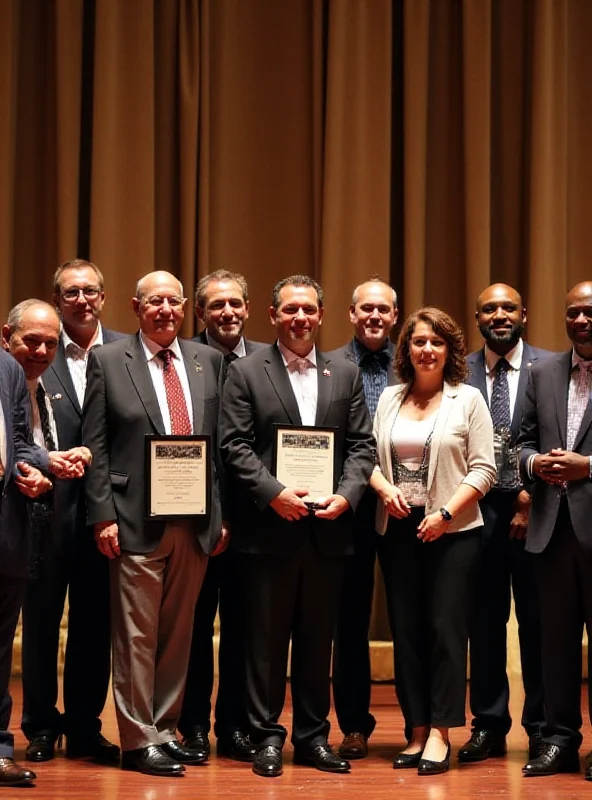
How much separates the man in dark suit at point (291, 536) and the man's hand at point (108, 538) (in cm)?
45

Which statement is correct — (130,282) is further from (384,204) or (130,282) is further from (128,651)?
(128,651)

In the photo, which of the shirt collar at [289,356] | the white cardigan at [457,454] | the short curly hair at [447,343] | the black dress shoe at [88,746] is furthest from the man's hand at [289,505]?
the black dress shoe at [88,746]

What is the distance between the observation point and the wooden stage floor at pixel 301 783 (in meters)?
3.89

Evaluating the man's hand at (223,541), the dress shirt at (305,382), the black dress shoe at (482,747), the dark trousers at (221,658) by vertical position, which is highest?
the dress shirt at (305,382)

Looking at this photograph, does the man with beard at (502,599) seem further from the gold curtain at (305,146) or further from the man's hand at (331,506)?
the gold curtain at (305,146)

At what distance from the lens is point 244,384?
436 cm

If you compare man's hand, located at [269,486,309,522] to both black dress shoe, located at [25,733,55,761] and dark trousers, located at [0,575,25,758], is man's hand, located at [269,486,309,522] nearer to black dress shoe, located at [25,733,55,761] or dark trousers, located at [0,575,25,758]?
dark trousers, located at [0,575,25,758]

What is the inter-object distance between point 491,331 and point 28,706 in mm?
2319

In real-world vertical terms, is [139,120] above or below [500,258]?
above

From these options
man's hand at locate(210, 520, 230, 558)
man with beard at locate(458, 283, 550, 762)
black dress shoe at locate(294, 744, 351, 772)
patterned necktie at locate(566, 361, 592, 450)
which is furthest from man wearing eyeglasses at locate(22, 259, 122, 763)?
patterned necktie at locate(566, 361, 592, 450)

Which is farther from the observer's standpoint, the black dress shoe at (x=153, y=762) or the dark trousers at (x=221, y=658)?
the dark trousers at (x=221, y=658)

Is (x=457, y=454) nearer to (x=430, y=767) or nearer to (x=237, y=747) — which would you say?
(x=430, y=767)

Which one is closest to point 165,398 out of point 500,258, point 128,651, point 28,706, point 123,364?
point 123,364

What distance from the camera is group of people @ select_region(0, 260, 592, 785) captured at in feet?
13.8
